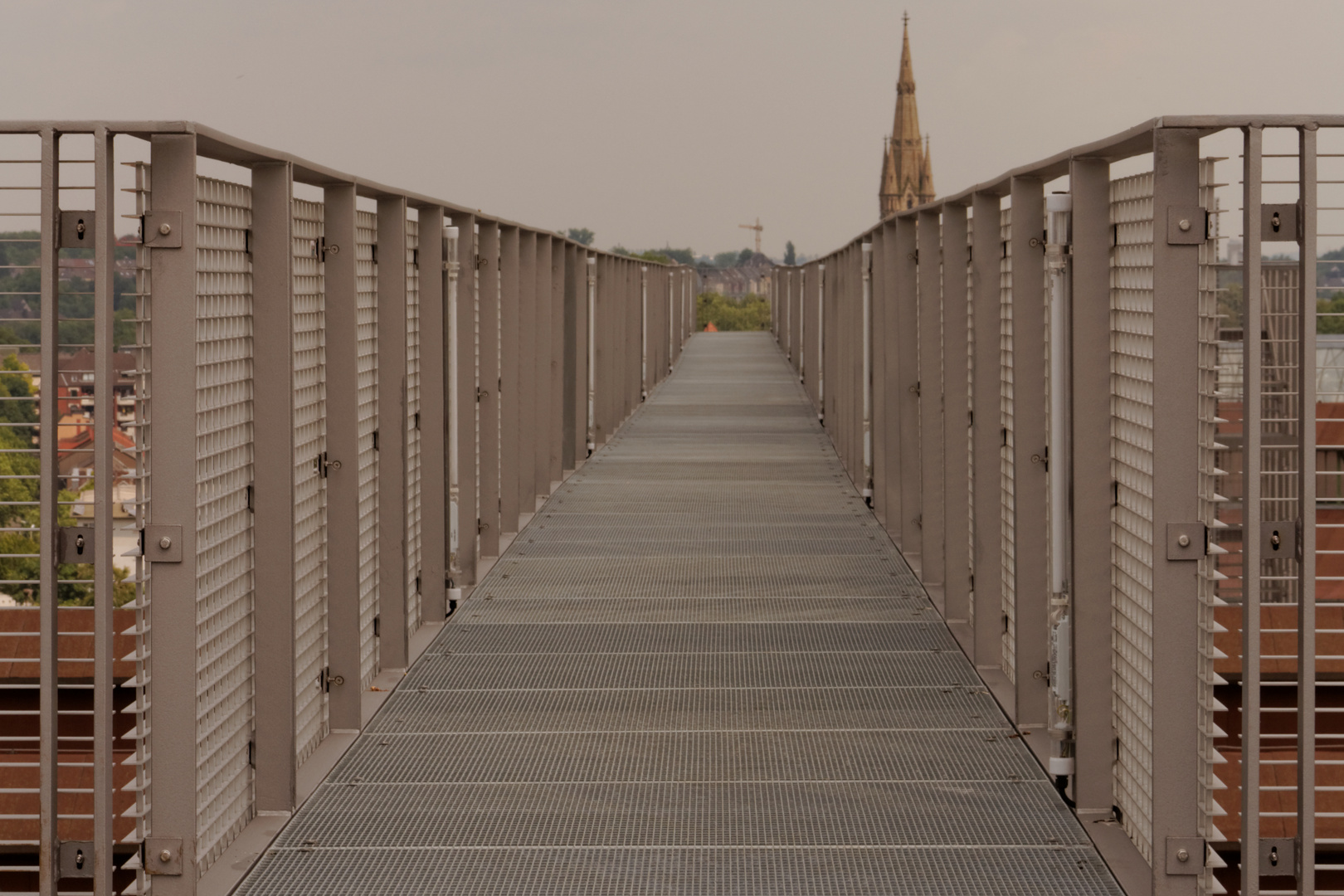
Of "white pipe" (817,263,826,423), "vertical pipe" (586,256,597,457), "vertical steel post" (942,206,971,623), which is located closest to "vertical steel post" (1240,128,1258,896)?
"vertical steel post" (942,206,971,623)

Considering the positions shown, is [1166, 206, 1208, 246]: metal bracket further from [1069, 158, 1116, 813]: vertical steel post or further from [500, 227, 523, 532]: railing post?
[500, 227, 523, 532]: railing post

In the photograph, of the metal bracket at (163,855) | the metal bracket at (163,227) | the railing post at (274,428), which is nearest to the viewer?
the metal bracket at (163,227)

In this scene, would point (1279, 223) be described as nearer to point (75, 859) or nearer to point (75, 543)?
point (75, 543)

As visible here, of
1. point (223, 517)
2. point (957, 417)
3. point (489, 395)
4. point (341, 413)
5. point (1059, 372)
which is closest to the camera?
point (223, 517)

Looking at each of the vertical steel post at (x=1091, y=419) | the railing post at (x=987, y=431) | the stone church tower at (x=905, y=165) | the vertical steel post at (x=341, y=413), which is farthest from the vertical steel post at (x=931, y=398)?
the stone church tower at (x=905, y=165)

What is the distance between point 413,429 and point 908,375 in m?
2.73

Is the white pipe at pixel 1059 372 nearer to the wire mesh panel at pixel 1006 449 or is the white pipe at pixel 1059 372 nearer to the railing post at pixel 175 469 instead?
the wire mesh panel at pixel 1006 449

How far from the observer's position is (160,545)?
10.0ft

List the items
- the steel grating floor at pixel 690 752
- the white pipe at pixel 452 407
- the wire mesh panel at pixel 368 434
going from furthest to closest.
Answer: the white pipe at pixel 452 407 < the wire mesh panel at pixel 368 434 < the steel grating floor at pixel 690 752

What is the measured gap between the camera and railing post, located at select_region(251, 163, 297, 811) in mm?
3656

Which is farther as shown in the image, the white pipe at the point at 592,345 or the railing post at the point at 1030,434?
the white pipe at the point at 592,345

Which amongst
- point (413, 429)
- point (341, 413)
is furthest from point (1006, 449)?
point (413, 429)

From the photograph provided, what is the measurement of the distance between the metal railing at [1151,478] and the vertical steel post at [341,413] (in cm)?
199

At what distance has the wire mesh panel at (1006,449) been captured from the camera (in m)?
4.94
